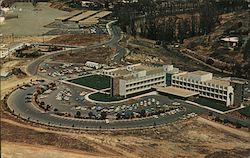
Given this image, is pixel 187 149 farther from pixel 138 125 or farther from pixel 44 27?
pixel 44 27

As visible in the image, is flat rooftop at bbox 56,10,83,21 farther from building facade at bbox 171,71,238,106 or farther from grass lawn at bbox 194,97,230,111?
grass lawn at bbox 194,97,230,111

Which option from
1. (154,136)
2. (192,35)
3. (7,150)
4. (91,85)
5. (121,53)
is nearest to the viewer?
(7,150)

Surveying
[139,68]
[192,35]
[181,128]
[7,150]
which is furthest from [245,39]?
[7,150]

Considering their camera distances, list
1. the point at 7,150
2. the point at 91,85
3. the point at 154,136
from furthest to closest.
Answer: the point at 91,85 < the point at 154,136 < the point at 7,150

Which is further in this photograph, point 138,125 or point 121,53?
point 121,53

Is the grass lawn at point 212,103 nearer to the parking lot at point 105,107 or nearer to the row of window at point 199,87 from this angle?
the row of window at point 199,87

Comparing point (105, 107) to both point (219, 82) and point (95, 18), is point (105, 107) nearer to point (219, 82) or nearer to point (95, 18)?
point (219, 82)

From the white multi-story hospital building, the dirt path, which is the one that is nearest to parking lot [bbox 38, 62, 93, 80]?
the white multi-story hospital building

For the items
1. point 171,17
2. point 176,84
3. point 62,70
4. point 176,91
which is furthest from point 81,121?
point 171,17
